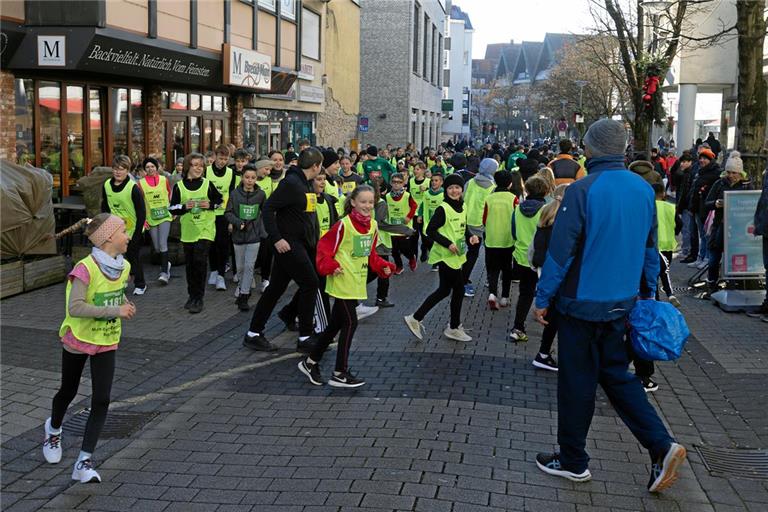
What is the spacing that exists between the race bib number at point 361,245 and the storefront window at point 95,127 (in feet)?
34.3

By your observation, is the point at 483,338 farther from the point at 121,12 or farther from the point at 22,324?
the point at 121,12

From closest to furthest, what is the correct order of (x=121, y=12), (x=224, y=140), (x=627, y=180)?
(x=627, y=180) < (x=121, y=12) < (x=224, y=140)

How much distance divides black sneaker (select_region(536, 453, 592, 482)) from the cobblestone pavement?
6 cm

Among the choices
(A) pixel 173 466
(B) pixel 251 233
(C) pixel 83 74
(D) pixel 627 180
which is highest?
(C) pixel 83 74

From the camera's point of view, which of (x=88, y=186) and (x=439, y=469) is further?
(x=88, y=186)

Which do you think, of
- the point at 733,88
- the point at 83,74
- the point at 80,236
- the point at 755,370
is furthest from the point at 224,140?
the point at 733,88

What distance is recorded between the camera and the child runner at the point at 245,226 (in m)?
10.4

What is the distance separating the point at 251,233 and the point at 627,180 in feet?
20.3

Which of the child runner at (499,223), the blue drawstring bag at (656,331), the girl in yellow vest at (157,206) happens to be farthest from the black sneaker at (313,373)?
the girl in yellow vest at (157,206)

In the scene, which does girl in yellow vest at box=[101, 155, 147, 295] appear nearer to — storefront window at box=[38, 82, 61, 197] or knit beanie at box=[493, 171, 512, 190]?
knit beanie at box=[493, 171, 512, 190]

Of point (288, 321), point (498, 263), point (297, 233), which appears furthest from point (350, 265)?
point (498, 263)

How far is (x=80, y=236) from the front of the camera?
47.2 feet

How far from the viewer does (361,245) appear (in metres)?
7.36

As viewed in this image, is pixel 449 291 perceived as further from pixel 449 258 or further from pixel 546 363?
pixel 546 363
